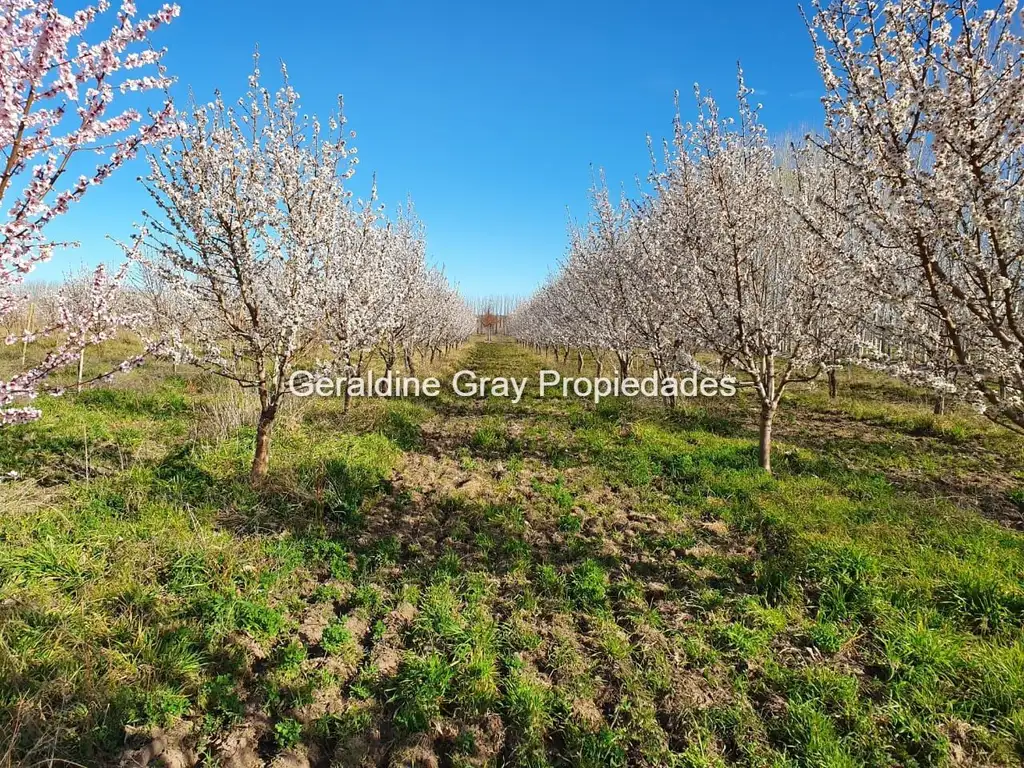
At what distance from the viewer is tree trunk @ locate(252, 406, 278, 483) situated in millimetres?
5973

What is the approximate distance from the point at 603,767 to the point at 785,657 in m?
1.86

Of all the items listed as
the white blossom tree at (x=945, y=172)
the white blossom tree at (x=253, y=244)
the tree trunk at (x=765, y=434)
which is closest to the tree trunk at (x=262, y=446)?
the white blossom tree at (x=253, y=244)

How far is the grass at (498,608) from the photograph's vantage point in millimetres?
2959

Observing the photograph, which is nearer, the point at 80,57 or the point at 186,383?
the point at 80,57

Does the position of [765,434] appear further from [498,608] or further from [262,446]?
[262,446]

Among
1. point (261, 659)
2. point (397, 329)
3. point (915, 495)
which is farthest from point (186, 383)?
point (915, 495)

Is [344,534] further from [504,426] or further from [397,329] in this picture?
[397,329]

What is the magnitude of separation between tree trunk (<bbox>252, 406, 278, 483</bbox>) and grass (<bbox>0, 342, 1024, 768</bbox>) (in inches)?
13.3

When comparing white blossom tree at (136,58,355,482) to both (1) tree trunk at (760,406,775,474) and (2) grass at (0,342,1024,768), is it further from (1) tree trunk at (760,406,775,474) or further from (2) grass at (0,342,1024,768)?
(1) tree trunk at (760,406,775,474)

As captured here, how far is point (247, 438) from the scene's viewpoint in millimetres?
7719

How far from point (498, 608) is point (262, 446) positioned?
3.96m

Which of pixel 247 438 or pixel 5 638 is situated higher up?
pixel 247 438

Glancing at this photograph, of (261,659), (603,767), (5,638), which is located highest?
(5,638)

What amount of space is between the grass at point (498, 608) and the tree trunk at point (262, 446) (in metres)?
0.34
